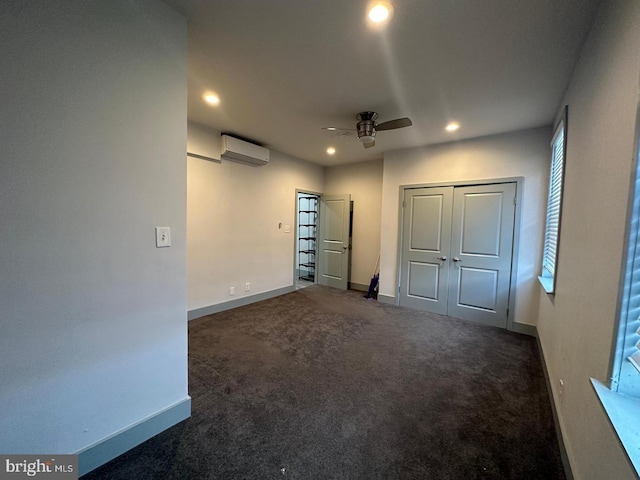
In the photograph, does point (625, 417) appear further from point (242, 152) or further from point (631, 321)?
point (242, 152)

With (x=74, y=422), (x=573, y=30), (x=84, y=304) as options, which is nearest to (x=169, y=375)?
(x=74, y=422)

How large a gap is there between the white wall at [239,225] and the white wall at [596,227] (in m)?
3.76

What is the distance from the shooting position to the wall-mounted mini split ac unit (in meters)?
3.57

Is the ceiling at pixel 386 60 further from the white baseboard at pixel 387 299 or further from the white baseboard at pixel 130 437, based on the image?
the white baseboard at pixel 387 299

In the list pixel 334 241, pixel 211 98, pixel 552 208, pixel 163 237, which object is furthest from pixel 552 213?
pixel 211 98

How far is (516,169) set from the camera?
3.31 meters

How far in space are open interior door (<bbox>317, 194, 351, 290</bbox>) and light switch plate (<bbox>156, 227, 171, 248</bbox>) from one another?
13.1 ft

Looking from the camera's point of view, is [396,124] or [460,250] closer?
[396,124]

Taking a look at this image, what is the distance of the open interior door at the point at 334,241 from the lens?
5332 mm

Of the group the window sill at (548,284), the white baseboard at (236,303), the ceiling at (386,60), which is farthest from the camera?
the white baseboard at (236,303)

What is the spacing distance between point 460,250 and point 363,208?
6.68 ft

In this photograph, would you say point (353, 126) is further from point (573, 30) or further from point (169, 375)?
point (169, 375)

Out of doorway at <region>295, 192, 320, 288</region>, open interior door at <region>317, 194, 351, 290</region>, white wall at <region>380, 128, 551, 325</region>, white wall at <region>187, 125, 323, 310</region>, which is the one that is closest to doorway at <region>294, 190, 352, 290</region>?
open interior door at <region>317, 194, 351, 290</region>

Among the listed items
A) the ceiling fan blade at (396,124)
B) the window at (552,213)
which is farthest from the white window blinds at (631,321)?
the ceiling fan blade at (396,124)
